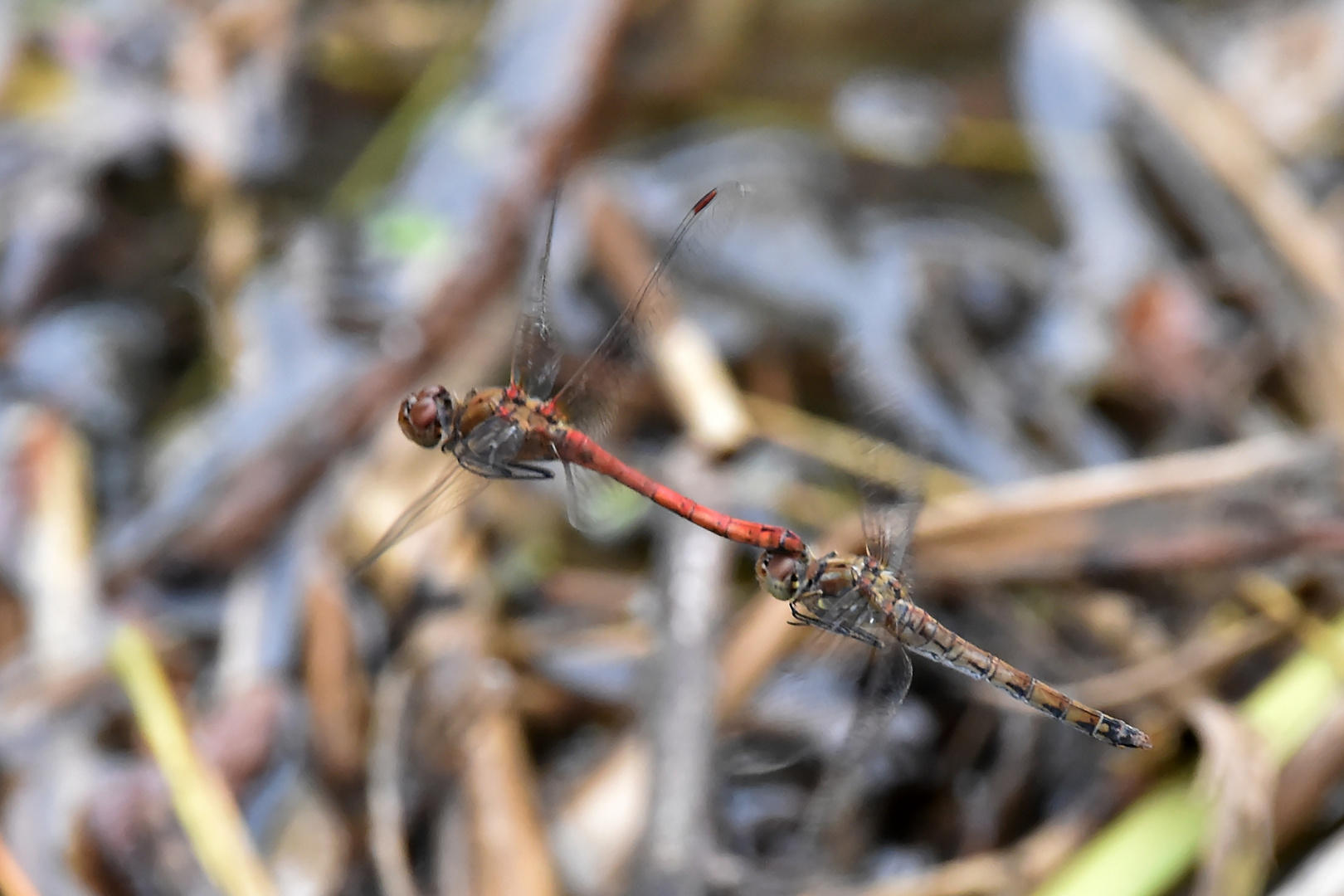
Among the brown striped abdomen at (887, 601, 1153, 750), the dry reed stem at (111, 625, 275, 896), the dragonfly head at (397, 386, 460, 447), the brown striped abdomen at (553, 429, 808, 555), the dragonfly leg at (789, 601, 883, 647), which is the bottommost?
the dry reed stem at (111, 625, 275, 896)

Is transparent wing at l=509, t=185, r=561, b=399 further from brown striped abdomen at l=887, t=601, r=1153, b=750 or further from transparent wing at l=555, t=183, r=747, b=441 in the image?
brown striped abdomen at l=887, t=601, r=1153, b=750

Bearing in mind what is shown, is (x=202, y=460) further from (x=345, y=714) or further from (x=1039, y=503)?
(x=1039, y=503)

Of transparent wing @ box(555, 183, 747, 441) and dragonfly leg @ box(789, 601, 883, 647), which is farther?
transparent wing @ box(555, 183, 747, 441)

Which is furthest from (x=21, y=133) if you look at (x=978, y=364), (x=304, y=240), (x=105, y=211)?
(x=978, y=364)

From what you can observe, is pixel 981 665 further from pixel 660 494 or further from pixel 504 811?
pixel 504 811

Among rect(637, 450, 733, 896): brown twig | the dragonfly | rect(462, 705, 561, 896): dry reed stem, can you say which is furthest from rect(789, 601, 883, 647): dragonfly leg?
rect(462, 705, 561, 896): dry reed stem

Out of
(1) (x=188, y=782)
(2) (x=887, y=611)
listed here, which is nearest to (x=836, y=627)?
(2) (x=887, y=611)
